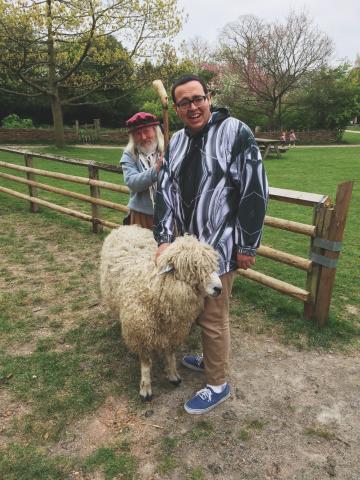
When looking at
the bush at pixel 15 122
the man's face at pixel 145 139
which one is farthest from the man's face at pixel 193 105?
the bush at pixel 15 122

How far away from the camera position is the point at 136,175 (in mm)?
3289

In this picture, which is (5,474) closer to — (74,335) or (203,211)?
(74,335)

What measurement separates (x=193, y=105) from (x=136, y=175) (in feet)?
3.69

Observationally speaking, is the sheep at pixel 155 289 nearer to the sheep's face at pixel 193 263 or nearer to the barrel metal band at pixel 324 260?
the sheep's face at pixel 193 263

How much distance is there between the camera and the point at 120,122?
2803 cm

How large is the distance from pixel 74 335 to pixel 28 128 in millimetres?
21637

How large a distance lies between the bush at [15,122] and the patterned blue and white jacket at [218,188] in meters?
23.2

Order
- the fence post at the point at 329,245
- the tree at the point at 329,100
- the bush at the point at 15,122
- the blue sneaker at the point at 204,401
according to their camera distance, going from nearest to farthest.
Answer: the blue sneaker at the point at 204,401, the fence post at the point at 329,245, the bush at the point at 15,122, the tree at the point at 329,100

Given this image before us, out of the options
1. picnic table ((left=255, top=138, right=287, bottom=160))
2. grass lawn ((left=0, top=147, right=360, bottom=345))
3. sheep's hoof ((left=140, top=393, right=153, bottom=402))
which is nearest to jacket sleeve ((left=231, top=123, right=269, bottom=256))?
sheep's hoof ((left=140, top=393, right=153, bottom=402))

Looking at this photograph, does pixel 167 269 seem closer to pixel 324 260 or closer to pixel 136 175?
pixel 136 175

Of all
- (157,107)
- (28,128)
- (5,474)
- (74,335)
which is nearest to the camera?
(5,474)

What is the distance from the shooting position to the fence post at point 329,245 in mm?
3236

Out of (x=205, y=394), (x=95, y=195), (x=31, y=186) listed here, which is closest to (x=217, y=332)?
(x=205, y=394)

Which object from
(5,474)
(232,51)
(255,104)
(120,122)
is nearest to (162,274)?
(5,474)
